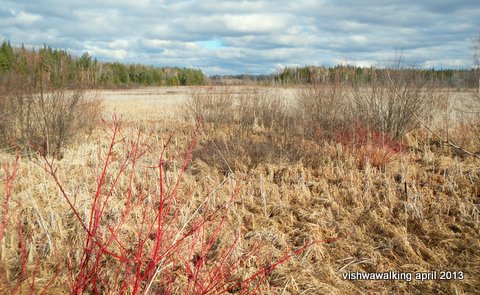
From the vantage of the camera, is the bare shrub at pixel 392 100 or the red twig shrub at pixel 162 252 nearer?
the red twig shrub at pixel 162 252

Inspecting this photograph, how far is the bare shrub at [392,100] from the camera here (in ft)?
24.8

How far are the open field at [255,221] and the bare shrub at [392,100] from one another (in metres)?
0.58

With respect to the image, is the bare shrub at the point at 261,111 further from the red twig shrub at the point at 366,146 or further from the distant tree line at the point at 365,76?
the red twig shrub at the point at 366,146

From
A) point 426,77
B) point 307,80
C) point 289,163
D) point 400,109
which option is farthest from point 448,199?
point 307,80

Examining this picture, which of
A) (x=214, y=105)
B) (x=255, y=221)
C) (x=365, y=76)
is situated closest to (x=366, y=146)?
(x=365, y=76)

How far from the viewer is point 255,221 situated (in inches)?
186

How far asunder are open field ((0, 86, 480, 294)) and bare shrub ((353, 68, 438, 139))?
0.58 metres

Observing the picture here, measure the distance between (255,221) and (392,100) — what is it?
15.7 ft

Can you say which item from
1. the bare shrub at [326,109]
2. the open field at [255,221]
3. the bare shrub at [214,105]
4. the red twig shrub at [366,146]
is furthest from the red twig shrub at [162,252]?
the bare shrub at [214,105]

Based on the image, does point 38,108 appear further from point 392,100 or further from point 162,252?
point 392,100

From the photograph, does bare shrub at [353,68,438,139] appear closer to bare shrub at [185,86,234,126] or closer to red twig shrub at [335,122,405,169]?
red twig shrub at [335,122,405,169]

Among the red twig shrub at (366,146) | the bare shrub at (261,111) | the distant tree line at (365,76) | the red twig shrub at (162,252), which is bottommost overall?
the red twig shrub at (162,252)

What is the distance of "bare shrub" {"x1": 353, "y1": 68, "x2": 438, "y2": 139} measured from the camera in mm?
7566

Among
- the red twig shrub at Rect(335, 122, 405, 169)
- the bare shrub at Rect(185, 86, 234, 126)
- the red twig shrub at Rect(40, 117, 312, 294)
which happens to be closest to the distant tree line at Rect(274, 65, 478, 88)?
the red twig shrub at Rect(335, 122, 405, 169)
